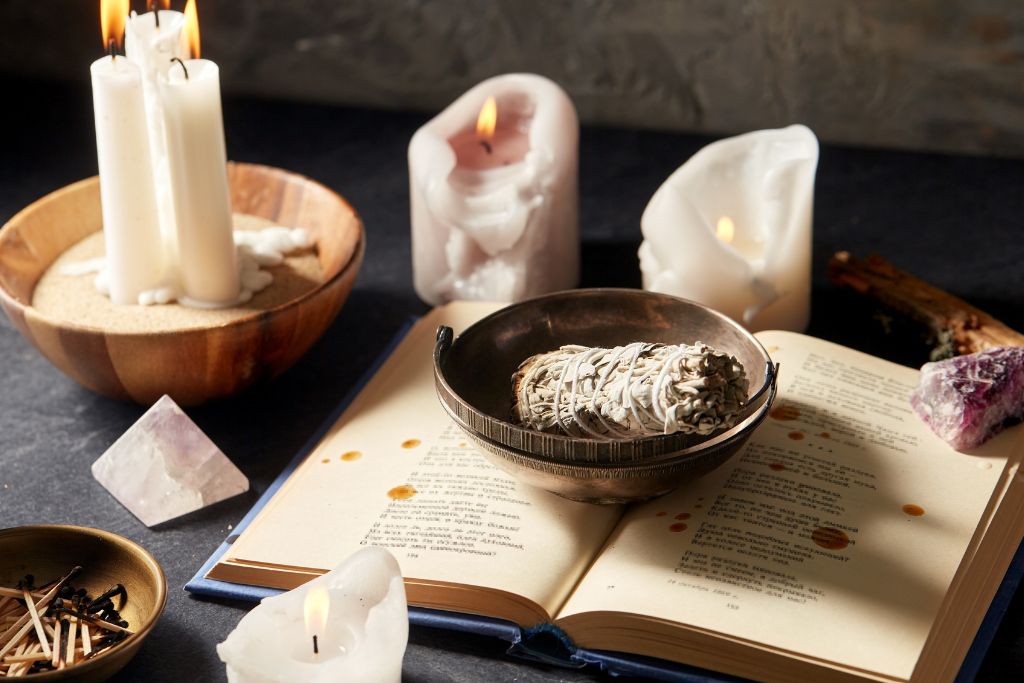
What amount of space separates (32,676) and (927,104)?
106 centimetres

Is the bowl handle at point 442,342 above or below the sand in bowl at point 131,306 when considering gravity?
above

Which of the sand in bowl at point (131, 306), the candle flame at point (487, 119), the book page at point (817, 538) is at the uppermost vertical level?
the candle flame at point (487, 119)

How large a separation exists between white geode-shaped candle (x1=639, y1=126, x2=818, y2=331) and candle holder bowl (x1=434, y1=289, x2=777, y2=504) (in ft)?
0.40

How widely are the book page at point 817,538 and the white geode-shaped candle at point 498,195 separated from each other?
0.26m

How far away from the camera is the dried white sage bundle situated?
2.18 ft

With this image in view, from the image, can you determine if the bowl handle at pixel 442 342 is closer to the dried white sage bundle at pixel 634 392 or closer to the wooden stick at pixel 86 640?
the dried white sage bundle at pixel 634 392

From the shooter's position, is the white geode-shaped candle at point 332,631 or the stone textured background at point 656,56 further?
the stone textured background at point 656,56

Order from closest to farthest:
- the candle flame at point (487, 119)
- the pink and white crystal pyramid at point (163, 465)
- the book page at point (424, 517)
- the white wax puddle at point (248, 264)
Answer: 1. the book page at point (424, 517)
2. the pink and white crystal pyramid at point (163, 465)
3. the white wax puddle at point (248, 264)
4. the candle flame at point (487, 119)

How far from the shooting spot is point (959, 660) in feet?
2.19

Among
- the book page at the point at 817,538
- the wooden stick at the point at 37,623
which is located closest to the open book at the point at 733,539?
the book page at the point at 817,538

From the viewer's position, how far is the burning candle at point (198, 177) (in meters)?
0.87

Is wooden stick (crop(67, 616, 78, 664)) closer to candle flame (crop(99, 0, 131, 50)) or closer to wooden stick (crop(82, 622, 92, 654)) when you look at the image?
wooden stick (crop(82, 622, 92, 654))

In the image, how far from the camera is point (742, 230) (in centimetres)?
101

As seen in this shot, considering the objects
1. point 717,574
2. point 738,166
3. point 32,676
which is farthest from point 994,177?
point 32,676
